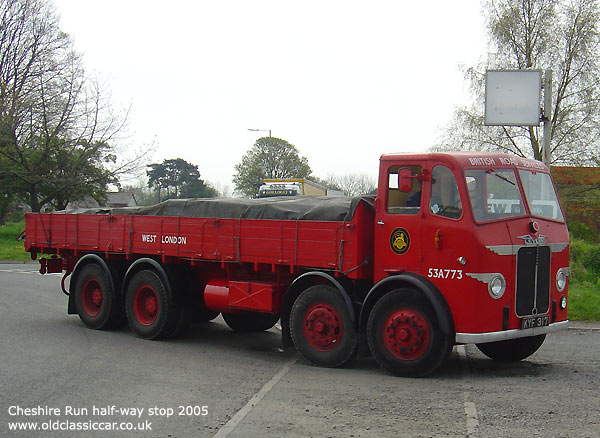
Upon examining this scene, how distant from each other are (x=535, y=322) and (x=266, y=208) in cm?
388

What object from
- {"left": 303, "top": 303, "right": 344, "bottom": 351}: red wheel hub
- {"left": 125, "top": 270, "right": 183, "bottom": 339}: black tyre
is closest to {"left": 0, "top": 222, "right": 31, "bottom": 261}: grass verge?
{"left": 125, "top": 270, "right": 183, "bottom": 339}: black tyre

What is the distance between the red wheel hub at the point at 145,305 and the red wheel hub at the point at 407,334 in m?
4.52

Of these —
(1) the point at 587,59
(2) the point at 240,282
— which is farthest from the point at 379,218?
(1) the point at 587,59

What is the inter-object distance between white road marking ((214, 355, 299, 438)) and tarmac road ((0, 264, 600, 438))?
2 centimetres

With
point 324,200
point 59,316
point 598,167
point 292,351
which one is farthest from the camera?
point 598,167

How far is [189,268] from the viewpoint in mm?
11414

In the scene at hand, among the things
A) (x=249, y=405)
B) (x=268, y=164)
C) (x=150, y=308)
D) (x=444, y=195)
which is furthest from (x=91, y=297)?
(x=268, y=164)

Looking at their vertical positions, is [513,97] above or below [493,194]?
above

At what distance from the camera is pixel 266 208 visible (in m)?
9.90

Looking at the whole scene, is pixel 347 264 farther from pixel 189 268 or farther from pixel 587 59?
pixel 587 59

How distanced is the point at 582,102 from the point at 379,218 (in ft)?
96.9

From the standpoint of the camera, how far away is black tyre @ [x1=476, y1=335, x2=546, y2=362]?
912 centimetres

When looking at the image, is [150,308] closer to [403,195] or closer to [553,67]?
[403,195]

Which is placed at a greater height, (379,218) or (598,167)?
(598,167)
